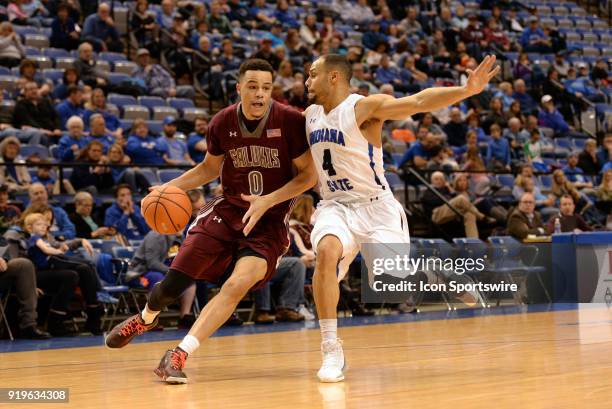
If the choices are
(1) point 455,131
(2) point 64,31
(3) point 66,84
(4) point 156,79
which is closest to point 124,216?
(3) point 66,84

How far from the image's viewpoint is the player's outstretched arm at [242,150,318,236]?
5.52 m

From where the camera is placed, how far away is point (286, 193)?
5.70 meters

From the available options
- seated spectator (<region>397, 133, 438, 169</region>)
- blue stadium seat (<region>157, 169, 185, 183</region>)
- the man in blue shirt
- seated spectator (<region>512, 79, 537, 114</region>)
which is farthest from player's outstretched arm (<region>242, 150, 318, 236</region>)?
seated spectator (<region>512, 79, 537, 114</region>)

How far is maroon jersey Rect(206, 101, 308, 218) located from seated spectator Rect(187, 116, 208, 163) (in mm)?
6667

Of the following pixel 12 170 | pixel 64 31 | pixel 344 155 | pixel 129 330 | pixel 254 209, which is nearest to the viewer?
pixel 254 209

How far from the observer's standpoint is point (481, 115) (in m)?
17.3

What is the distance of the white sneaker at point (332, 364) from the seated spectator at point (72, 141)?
6516 millimetres

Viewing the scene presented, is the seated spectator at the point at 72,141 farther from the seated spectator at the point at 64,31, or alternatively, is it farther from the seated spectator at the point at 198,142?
the seated spectator at the point at 64,31

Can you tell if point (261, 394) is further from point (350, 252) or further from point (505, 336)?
point (505, 336)

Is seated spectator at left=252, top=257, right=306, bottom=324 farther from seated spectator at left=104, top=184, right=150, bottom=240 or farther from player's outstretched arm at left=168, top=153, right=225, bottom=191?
player's outstretched arm at left=168, top=153, right=225, bottom=191

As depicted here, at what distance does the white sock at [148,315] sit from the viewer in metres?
5.95

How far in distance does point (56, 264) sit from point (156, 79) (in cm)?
538

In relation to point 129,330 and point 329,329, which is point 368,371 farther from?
point 129,330

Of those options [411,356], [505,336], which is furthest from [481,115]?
[411,356]
